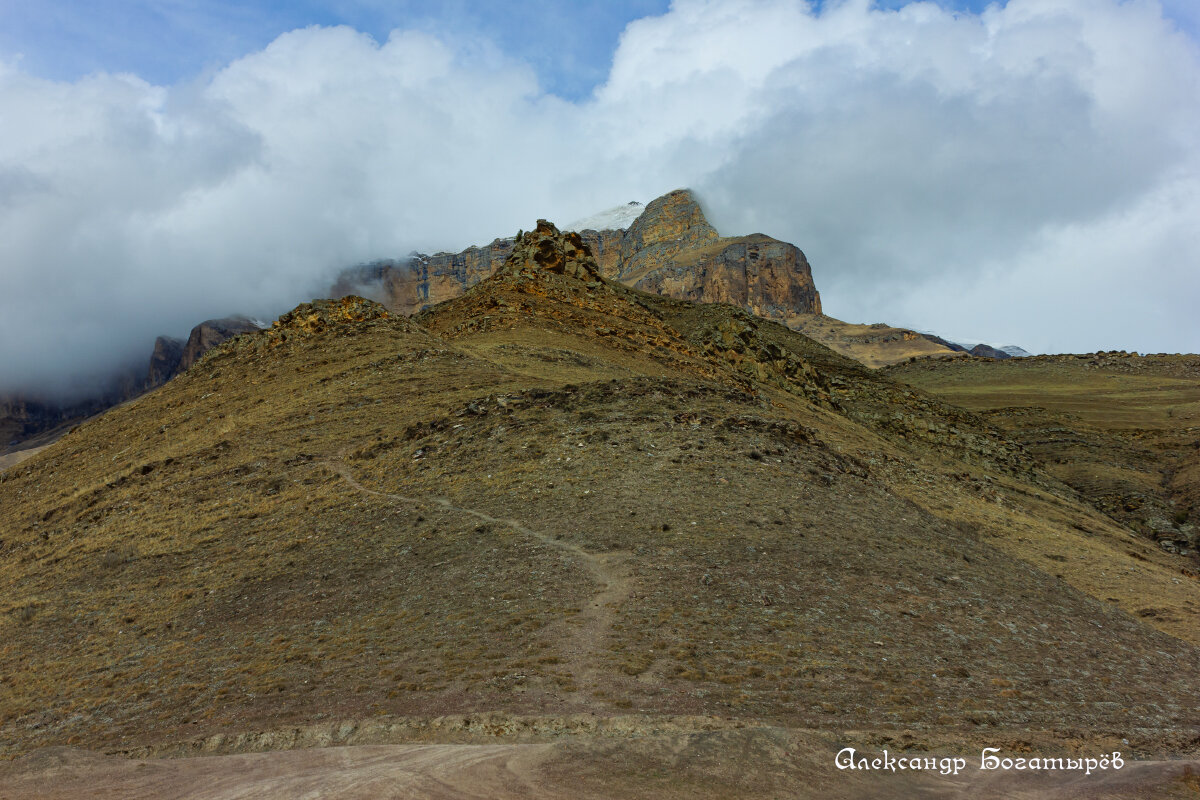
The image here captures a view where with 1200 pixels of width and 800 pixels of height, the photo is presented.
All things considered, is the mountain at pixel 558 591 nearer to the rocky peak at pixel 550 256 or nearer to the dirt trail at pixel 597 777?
the dirt trail at pixel 597 777

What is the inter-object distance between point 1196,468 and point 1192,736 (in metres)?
44.3

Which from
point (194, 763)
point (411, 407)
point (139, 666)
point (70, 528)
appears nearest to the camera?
point (194, 763)

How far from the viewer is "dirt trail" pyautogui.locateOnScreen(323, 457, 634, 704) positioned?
10758mm

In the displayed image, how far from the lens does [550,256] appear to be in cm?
4850

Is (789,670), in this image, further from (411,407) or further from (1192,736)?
(411,407)

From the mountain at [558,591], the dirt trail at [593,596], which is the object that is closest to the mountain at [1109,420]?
the mountain at [558,591]

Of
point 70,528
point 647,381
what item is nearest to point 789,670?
point 647,381

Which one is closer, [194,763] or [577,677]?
[194,763]

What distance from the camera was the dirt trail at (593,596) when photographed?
1076 centimetres

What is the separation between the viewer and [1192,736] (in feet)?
32.6

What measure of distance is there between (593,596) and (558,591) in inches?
30.0

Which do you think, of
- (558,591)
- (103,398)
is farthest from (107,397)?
(558,591)

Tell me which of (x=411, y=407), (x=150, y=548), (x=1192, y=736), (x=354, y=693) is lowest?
(x=1192, y=736)

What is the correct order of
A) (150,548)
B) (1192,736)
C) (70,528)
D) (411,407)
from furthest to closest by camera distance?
1. (411,407)
2. (70,528)
3. (150,548)
4. (1192,736)
